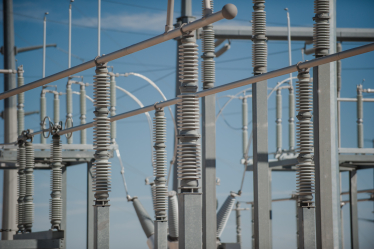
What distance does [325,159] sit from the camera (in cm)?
751

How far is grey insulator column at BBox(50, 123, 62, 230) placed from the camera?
1343 cm

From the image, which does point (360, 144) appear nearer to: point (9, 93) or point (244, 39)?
point (244, 39)

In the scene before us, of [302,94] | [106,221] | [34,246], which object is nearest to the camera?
[302,94]

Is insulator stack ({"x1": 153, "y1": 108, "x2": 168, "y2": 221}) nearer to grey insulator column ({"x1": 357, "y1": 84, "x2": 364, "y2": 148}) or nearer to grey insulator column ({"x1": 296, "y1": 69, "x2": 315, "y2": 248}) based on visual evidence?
grey insulator column ({"x1": 296, "y1": 69, "x2": 315, "y2": 248})

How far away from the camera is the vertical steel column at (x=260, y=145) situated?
876cm

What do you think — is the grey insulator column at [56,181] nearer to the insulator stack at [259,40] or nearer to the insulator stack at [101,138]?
the insulator stack at [101,138]

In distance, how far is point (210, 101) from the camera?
1016 cm

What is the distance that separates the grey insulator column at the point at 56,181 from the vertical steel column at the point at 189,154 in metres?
6.87

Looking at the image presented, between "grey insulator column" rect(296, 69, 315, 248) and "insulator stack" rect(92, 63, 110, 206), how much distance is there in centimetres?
299

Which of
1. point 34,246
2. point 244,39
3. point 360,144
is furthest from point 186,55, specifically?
point 244,39

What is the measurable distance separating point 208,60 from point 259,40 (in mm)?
1485

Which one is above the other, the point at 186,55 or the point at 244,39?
the point at 244,39

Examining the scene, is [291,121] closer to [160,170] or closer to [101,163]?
[160,170]

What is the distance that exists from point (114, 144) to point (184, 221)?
1079cm
